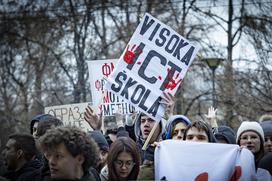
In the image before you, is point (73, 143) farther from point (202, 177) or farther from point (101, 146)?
point (101, 146)

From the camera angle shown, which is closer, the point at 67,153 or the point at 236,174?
the point at 67,153

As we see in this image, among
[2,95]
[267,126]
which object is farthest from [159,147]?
[2,95]

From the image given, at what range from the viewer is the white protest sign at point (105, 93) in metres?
9.70

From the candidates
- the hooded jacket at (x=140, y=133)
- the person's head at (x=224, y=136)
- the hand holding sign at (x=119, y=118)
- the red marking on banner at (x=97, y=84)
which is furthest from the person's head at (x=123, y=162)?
the red marking on banner at (x=97, y=84)

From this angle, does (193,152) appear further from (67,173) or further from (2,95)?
(2,95)

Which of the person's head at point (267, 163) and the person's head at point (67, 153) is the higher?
the person's head at point (67, 153)

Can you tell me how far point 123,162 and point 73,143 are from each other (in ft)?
3.04

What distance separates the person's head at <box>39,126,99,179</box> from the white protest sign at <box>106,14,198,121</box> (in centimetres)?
226

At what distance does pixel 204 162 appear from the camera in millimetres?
5773

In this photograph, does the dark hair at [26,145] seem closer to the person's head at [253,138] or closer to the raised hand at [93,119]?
the raised hand at [93,119]

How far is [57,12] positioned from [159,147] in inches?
804

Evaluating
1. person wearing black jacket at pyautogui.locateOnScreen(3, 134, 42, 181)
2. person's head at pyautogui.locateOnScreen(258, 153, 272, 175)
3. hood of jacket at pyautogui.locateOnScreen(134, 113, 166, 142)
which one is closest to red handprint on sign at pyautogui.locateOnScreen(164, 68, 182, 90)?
hood of jacket at pyautogui.locateOnScreen(134, 113, 166, 142)

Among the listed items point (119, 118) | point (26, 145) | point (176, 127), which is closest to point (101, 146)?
point (176, 127)

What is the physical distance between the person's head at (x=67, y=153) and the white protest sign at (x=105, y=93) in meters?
4.14
